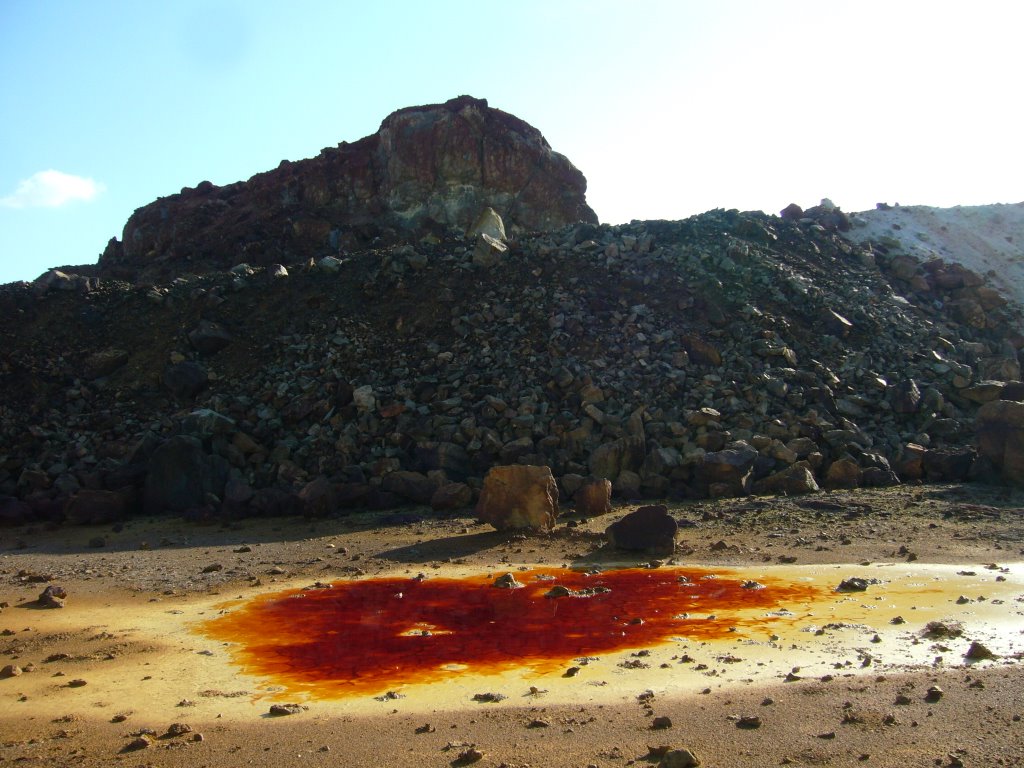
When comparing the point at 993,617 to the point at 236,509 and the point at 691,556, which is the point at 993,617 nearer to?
the point at 691,556

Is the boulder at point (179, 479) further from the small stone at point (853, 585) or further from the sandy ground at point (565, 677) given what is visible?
the small stone at point (853, 585)

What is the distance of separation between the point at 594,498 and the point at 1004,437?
Answer: 8169 mm

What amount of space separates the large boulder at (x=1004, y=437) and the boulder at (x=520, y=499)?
351 inches

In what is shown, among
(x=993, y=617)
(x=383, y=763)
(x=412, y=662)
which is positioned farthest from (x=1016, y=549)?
(x=383, y=763)

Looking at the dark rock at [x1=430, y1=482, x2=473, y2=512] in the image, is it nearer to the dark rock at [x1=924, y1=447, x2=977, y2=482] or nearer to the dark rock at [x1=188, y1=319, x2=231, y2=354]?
the dark rock at [x1=188, y1=319, x2=231, y2=354]

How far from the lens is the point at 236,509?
1625 cm

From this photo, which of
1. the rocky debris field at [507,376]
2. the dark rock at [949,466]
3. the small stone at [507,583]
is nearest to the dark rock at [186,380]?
the rocky debris field at [507,376]

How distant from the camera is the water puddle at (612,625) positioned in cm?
746

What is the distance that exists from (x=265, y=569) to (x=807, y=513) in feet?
28.4

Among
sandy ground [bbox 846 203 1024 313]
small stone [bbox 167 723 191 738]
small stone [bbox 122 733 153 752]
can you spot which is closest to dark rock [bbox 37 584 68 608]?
small stone [bbox 167 723 191 738]

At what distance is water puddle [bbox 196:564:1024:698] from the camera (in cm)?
746

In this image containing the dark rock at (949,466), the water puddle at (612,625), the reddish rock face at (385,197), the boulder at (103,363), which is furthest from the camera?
the reddish rock face at (385,197)

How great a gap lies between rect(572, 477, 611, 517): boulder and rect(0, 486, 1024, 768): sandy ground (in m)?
1.48

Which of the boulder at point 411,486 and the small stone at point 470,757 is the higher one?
the boulder at point 411,486
